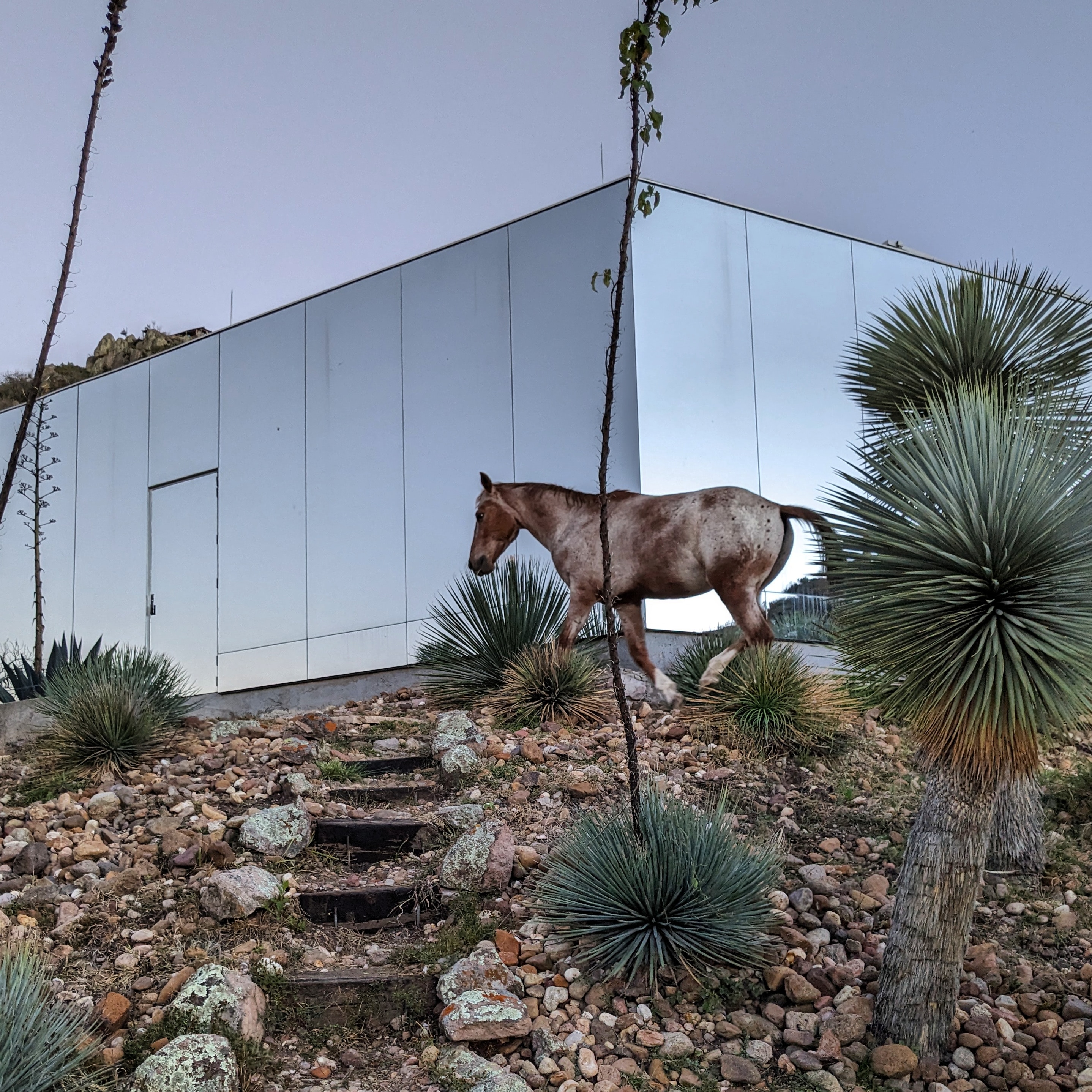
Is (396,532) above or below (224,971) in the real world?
above

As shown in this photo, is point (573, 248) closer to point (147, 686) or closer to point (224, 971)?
point (147, 686)

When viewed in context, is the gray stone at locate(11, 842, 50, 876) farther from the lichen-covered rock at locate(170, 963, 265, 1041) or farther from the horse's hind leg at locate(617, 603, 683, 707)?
the horse's hind leg at locate(617, 603, 683, 707)

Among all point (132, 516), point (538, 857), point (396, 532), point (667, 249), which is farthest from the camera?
point (132, 516)

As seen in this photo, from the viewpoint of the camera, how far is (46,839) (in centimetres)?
725

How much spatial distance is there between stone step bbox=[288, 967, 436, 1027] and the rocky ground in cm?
2

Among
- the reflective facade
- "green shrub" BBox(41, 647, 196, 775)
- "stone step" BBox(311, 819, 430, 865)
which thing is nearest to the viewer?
"stone step" BBox(311, 819, 430, 865)

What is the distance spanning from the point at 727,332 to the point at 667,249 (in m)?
1.10

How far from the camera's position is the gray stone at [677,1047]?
512cm

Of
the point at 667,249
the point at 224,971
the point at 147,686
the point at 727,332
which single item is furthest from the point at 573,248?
the point at 224,971

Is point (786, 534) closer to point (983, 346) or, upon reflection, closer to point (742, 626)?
point (742, 626)

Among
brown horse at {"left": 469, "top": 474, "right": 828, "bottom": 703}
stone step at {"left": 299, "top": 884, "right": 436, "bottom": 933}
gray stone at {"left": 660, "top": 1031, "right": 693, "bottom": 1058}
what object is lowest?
gray stone at {"left": 660, "top": 1031, "right": 693, "bottom": 1058}

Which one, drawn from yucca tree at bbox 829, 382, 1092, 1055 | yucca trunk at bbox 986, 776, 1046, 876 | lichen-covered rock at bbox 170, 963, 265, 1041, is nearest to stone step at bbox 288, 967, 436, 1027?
lichen-covered rock at bbox 170, 963, 265, 1041

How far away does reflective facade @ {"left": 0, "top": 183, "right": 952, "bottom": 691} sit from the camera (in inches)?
489

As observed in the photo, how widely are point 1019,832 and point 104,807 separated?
19.0ft
